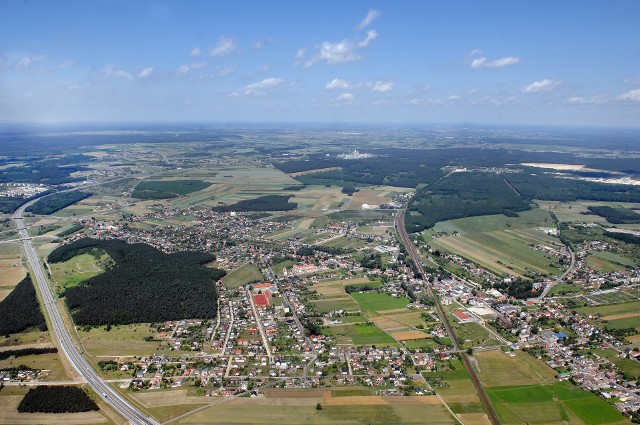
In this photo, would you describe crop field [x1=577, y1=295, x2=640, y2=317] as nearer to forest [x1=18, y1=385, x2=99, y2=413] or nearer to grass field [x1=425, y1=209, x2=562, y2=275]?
grass field [x1=425, y1=209, x2=562, y2=275]

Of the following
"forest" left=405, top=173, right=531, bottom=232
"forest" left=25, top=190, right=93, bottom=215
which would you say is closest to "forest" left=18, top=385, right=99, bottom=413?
"forest" left=405, top=173, right=531, bottom=232

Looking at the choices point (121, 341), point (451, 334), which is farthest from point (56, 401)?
point (451, 334)

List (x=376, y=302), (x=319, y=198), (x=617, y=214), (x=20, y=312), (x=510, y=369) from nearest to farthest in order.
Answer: (x=510, y=369) < (x=20, y=312) < (x=376, y=302) < (x=617, y=214) < (x=319, y=198)

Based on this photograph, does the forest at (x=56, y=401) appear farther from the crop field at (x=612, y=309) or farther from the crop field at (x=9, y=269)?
the crop field at (x=612, y=309)

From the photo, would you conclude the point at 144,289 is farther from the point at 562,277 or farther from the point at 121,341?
the point at 562,277

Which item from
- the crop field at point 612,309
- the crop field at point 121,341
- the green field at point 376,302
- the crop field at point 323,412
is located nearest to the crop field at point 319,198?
the green field at point 376,302

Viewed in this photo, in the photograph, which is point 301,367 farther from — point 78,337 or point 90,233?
point 90,233
